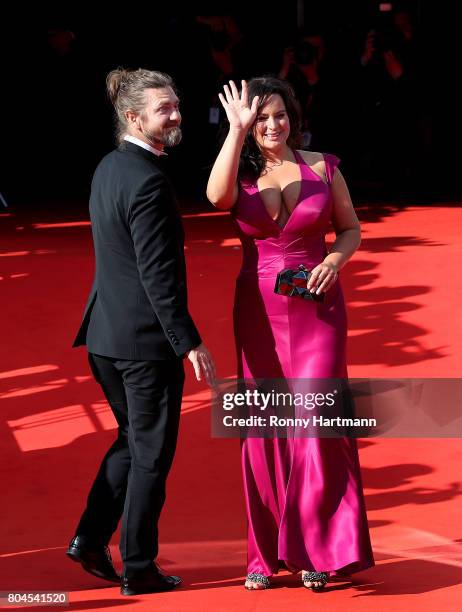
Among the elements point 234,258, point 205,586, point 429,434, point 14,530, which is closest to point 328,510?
point 205,586

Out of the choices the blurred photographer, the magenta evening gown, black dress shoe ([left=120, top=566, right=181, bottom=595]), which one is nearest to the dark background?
the blurred photographer

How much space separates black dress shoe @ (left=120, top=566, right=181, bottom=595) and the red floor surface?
41 millimetres

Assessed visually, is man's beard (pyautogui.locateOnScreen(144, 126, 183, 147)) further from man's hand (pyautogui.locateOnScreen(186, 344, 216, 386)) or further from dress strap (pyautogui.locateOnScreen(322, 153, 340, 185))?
man's hand (pyautogui.locateOnScreen(186, 344, 216, 386))

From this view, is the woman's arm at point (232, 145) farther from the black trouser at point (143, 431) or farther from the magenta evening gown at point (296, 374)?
the black trouser at point (143, 431)

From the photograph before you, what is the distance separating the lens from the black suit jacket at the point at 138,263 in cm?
408

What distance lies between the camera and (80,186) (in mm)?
13172

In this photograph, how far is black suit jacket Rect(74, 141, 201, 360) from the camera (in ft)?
13.4

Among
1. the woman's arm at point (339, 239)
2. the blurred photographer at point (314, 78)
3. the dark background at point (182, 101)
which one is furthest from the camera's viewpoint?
the blurred photographer at point (314, 78)

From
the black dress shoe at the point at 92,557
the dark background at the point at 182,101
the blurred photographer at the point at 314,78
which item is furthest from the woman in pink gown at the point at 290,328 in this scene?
the blurred photographer at the point at 314,78

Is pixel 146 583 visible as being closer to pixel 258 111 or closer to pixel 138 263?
pixel 138 263

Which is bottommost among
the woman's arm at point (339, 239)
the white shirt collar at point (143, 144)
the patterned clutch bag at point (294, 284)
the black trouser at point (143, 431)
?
the black trouser at point (143, 431)

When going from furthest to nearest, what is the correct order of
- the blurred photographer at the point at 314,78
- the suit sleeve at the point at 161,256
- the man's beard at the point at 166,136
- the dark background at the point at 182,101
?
the blurred photographer at the point at 314,78 → the dark background at the point at 182,101 → the man's beard at the point at 166,136 → the suit sleeve at the point at 161,256

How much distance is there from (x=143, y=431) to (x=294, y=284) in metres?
0.71

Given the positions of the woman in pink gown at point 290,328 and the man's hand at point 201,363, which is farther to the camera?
the woman in pink gown at point 290,328
